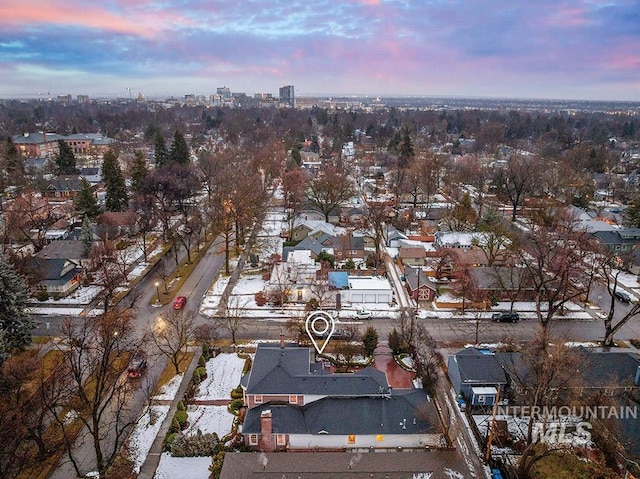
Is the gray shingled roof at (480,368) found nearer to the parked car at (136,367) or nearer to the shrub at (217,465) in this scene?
the shrub at (217,465)

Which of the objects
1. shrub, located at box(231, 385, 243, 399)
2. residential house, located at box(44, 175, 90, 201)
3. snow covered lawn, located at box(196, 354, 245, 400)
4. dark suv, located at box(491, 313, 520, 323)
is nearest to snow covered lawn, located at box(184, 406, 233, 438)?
shrub, located at box(231, 385, 243, 399)

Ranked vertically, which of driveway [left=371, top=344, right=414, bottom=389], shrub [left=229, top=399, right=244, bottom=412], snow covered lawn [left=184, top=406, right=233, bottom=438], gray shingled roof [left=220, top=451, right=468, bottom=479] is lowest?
snow covered lawn [left=184, top=406, right=233, bottom=438]

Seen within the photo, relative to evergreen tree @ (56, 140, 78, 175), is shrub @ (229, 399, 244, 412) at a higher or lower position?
lower

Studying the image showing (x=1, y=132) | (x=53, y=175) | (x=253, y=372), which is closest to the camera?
(x=253, y=372)

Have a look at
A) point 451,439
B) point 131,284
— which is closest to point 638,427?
point 451,439

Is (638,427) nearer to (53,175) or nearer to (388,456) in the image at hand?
(388,456)

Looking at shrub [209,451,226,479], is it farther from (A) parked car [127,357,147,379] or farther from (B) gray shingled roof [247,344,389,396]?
(A) parked car [127,357,147,379]

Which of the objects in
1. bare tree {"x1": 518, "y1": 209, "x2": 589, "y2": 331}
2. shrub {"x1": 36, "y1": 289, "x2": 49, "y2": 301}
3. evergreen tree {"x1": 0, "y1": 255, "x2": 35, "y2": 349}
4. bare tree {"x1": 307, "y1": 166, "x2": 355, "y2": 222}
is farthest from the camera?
bare tree {"x1": 307, "y1": 166, "x2": 355, "y2": 222}
